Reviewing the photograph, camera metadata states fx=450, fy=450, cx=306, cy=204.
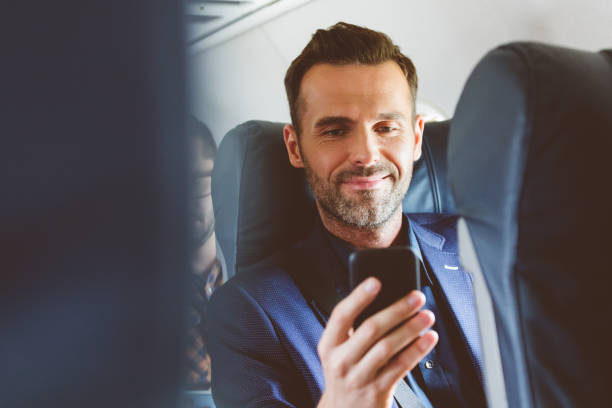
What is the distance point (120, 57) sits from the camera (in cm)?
28

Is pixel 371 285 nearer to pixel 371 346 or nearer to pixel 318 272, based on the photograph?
pixel 371 346

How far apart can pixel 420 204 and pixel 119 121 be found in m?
1.25

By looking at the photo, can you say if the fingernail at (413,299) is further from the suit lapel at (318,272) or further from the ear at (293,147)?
the ear at (293,147)

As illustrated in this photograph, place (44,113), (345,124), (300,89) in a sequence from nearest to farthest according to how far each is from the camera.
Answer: (44,113) < (345,124) < (300,89)

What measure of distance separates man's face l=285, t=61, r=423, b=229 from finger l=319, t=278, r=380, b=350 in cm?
58

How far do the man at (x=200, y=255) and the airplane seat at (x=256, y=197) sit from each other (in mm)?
59

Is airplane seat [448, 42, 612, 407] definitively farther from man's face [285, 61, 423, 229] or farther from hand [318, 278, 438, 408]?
man's face [285, 61, 423, 229]

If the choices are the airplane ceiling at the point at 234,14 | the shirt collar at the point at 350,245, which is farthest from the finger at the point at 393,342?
the airplane ceiling at the point at 234,14

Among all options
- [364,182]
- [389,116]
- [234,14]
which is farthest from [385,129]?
[234,14]

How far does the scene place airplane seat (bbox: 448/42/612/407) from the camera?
0.38 meters

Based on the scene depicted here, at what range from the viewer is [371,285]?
1.99ft

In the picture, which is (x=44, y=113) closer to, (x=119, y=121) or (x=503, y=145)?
(x=119, y=121)

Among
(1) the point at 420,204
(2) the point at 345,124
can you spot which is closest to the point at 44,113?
(2) the point at 345,124

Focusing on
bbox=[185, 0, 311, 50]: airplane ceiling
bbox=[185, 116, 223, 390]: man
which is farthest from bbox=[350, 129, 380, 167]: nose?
bbox=[185, 0, 311, 50]: airplane ceiling
